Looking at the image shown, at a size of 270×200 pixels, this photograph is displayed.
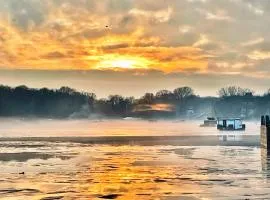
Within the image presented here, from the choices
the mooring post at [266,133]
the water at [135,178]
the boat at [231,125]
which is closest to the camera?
the water at [135,178]

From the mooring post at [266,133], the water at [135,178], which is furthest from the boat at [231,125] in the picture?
the water at [135,178]

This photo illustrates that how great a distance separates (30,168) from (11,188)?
1048 centimetres

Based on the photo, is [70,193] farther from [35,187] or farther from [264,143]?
[264,143]

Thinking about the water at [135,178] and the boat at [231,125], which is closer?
the water at [135,178]

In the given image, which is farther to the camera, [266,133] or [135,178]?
[266,133]

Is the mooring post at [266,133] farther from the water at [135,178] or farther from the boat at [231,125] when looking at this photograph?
the boat at [231,125]

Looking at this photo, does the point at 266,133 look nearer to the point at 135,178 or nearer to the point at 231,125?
the point at 135,178

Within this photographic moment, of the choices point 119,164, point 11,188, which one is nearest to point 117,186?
point 11,188

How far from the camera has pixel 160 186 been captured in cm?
2798

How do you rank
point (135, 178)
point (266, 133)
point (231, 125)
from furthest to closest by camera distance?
point (231, 125), point (266, 133), point (135, 178)

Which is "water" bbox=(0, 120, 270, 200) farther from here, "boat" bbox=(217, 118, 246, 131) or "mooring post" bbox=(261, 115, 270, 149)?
"boat" bbox=(217, 118, 246, 131)

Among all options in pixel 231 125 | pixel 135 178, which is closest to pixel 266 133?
pixel 135 178

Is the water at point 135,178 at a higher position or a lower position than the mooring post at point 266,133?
lower

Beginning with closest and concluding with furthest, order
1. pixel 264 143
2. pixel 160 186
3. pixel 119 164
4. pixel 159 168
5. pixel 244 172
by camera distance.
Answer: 1. pixel 160 186
2. pixel 244 172
3. pixel 159 168
4. pixel 119 164
5. pixel 264 143
